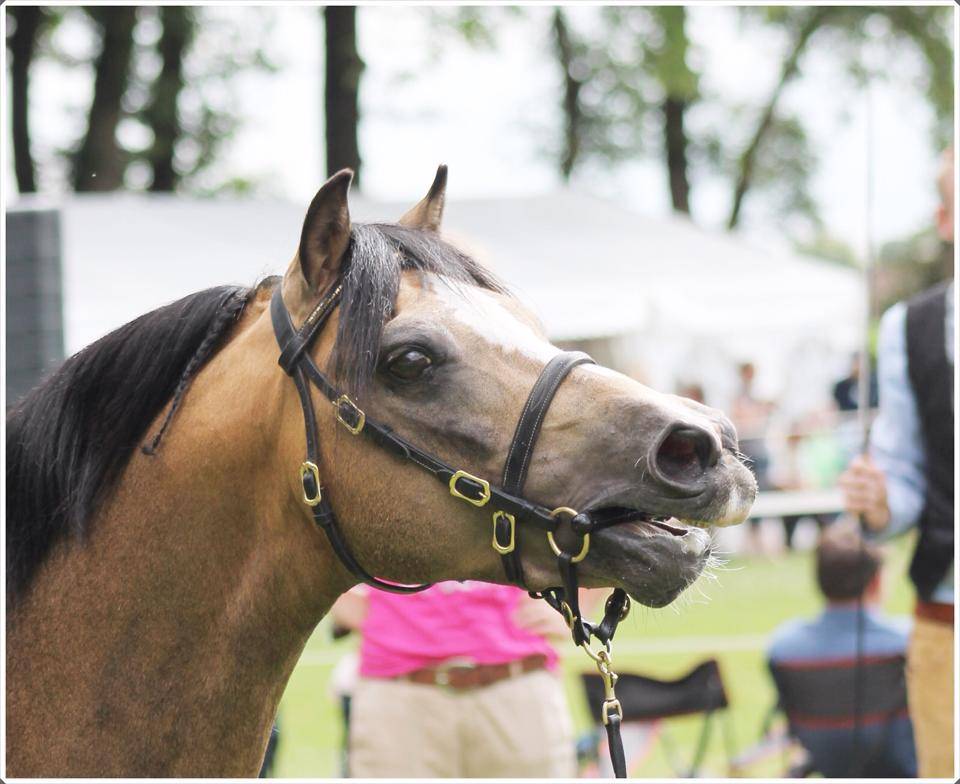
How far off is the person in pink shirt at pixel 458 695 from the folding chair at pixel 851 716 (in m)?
1.56

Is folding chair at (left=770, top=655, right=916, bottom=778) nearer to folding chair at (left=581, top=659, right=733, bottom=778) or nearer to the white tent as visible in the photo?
folding chair at (left=581, top=659, right=733, bottom=778)

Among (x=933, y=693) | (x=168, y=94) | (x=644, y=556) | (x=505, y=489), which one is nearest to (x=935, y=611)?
(x=933, y=693)

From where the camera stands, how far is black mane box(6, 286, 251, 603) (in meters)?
2.08

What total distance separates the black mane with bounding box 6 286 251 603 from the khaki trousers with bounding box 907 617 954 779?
8.03ft

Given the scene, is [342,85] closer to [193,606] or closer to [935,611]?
[935,611]

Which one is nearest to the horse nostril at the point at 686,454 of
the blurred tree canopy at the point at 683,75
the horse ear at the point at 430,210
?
the horse ear at the point at 430,210

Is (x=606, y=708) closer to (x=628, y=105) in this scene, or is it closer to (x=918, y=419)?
(x=918, y=419)

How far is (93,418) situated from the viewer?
82.7 inches

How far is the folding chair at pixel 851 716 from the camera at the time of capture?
14.6 ft

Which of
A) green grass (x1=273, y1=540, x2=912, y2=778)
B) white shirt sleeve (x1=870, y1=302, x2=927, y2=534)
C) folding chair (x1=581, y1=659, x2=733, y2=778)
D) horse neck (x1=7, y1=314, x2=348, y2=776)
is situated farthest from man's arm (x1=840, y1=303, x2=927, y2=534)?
horse neck (x1=7, y1=314, x2=348, y2=776)

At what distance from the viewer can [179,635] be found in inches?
78.7

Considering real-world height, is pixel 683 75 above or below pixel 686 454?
above

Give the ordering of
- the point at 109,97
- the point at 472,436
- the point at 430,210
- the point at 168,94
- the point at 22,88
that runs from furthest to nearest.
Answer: the point at 168,94
the point at 22,88
the point at 109,97
the point at 430,210
the point at 472,436

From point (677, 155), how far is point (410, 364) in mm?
23846
